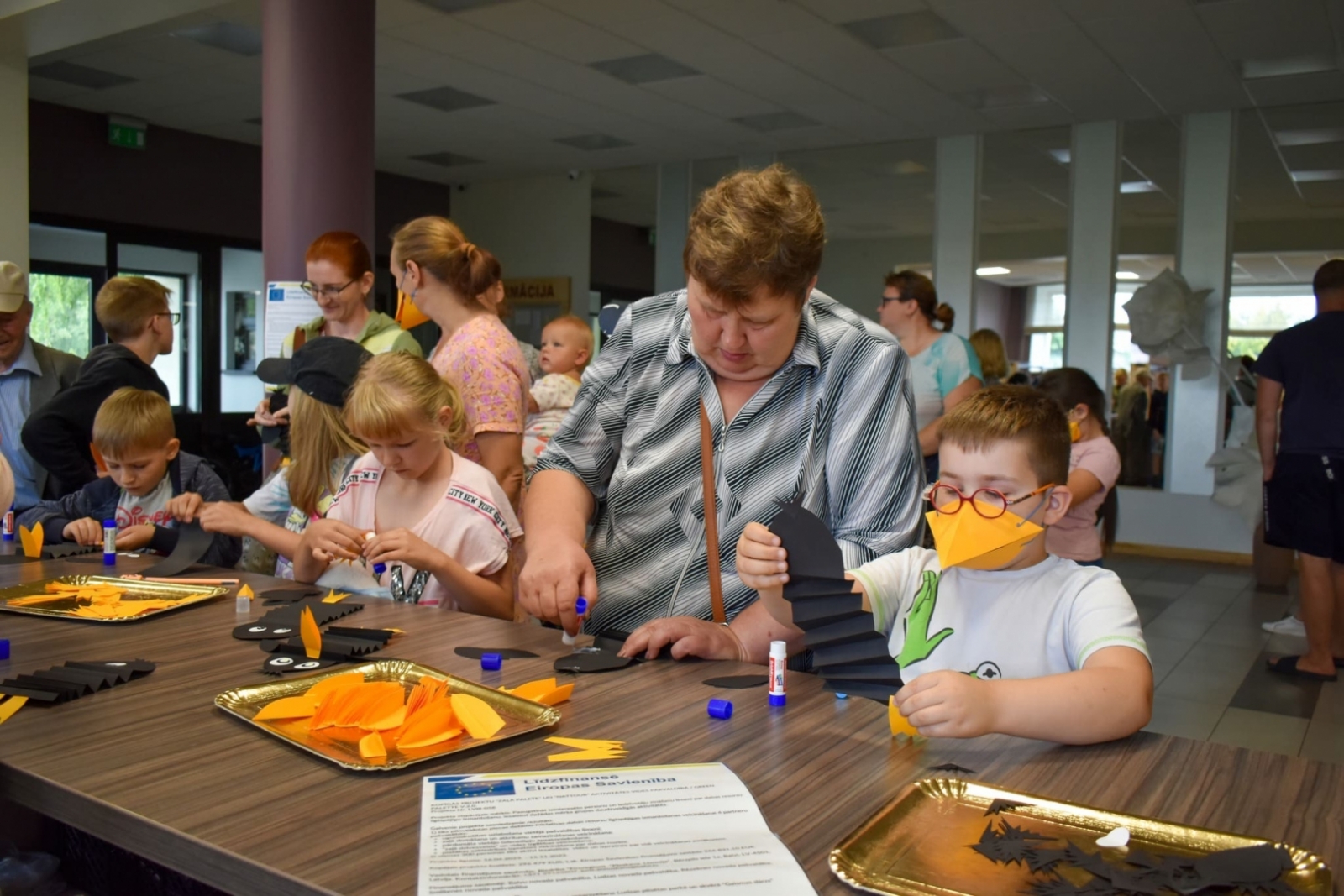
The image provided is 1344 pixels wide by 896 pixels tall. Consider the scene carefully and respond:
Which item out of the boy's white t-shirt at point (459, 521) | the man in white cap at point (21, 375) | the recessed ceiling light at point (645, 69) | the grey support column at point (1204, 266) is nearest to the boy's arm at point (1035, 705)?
the boy's white t-shirt at point (459, 521)

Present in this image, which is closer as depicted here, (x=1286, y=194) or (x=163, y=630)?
(x=163, y=630)

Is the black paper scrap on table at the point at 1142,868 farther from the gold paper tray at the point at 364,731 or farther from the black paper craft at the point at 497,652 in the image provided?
the black paper craft at the point at 497,652

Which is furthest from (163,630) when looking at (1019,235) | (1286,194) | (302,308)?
(1019,235)

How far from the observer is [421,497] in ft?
7.75

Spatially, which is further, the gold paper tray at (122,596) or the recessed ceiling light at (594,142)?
the recessed ceiling light at (594,142)

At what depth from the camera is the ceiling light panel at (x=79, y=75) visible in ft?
25.4

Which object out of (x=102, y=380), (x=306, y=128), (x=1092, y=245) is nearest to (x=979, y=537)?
(x=102, y=380)

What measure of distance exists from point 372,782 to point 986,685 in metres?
0.66

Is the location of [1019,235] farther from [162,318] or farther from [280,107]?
[162,318]

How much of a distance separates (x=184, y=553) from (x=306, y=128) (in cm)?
268

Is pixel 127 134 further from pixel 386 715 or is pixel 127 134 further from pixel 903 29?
pixel 386 715

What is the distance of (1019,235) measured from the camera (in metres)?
13.9

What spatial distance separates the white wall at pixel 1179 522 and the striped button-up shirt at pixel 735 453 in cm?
753

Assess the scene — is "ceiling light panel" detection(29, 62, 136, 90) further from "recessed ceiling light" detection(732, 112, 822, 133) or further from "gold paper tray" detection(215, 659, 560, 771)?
"gold paper tray" detection(215, 659, 560, 771)
